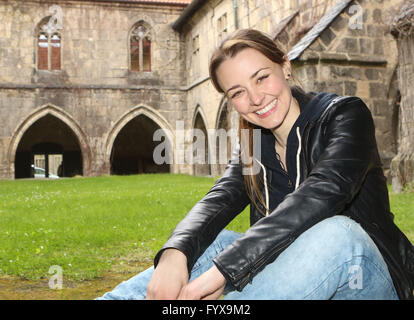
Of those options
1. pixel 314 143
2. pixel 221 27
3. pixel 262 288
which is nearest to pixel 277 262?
pixel 262 288

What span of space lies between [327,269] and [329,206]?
266 mm

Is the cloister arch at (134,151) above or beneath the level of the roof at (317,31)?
beneath

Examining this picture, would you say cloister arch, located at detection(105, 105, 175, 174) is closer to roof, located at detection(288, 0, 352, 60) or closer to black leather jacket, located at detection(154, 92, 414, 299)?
roof, located at detection(288, 0, 352, 60)

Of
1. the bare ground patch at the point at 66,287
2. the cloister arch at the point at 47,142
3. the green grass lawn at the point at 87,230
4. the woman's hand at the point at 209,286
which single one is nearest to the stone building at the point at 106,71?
the cloister arch at the point at 47,142

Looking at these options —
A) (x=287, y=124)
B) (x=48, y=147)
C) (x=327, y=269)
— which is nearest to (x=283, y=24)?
(x=287, y=124)

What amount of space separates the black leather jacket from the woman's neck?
0.16m

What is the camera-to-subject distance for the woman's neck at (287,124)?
2.03 metres

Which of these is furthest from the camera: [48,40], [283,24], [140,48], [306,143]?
[140,48]

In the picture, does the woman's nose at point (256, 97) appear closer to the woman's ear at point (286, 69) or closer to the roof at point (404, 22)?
the woman's ear at point (286, 69)

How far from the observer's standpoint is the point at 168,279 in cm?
168

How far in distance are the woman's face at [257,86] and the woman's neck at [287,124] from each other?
0.03m

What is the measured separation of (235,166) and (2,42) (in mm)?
19743

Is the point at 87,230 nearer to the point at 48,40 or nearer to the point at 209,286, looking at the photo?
the point at 209,286

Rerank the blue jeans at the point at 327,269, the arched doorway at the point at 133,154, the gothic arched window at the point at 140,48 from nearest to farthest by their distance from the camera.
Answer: the blue jeans at the point at 327,269, the gothic arched window at the point at 140,48, the arched doorway at the point at 133,154
